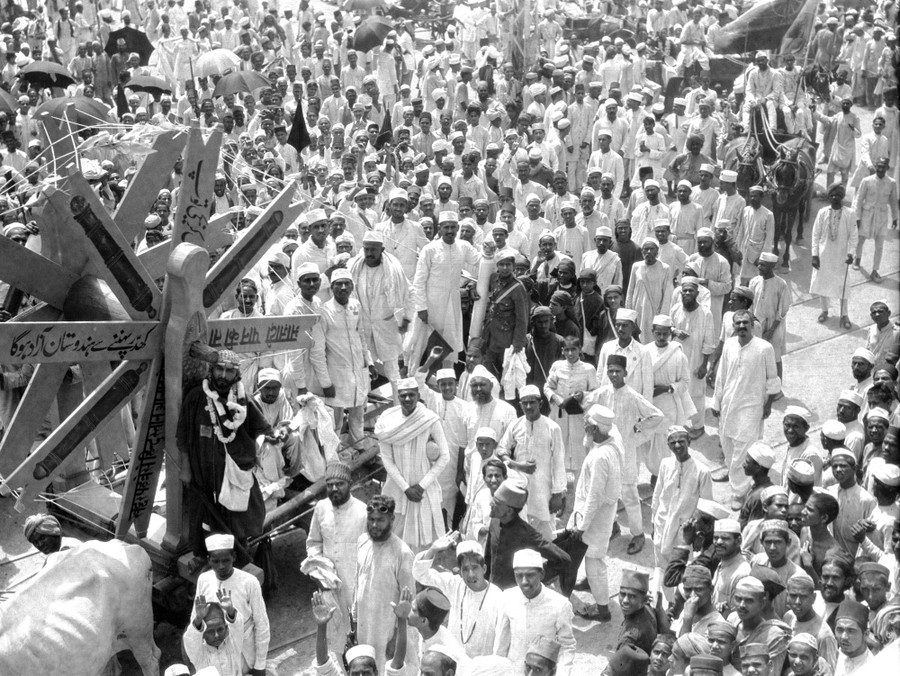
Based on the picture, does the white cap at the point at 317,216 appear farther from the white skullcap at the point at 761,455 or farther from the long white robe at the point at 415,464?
the white skullcap at the point at 761,455

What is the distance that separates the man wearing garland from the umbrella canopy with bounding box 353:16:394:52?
14914 millimetres

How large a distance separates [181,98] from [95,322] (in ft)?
50.9

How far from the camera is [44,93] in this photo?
21047 millimetres

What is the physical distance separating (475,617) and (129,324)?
9.25ft

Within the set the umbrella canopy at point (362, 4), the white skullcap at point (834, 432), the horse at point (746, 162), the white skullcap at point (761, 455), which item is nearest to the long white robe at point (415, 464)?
the white skullcap at point (761, 455)

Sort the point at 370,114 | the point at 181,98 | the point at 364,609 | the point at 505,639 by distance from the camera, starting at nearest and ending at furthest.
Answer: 1. the point at 505,639
2. the point at 364,609
3. the point at 370,114
4. the point at 181,98

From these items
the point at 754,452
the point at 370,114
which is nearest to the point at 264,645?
the point at 754,452

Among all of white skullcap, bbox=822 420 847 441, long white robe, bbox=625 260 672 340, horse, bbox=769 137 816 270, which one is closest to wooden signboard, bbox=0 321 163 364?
white skullcap, bbox=822 420 847 441

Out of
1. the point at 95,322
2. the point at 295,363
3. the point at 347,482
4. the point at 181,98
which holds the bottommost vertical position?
the point at 181,98

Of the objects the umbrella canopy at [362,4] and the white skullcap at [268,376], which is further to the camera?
the umbrella canopy at [362,4]

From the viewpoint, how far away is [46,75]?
18.7m

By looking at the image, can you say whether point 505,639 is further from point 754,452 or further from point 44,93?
point 44,93

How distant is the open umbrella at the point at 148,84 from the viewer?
18.7 metres

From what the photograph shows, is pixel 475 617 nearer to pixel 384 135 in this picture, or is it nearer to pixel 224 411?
pixel 224 411
